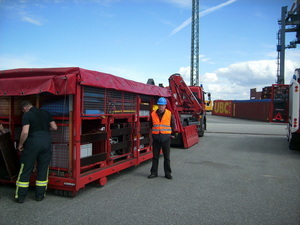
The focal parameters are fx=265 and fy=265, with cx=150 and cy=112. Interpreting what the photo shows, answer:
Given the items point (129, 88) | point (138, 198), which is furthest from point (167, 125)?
point (138, 198)

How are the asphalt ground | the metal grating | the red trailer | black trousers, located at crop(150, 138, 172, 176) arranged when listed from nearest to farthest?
1. the asphalt ground
2. the red trailer
3. the metal grating
4. black trousers, located at crop(150, 138, 172, 176)

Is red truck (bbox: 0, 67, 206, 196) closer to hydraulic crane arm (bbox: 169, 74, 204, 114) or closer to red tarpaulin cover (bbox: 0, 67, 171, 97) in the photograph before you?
red tarpaulin cover (bbox: 0, 67, 171, 97)

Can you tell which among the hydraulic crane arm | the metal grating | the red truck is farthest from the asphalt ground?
the hydraulic crane arm

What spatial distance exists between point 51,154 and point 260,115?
31.8 m

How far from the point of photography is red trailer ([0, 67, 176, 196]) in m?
4.86

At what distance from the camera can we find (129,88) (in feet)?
21.5

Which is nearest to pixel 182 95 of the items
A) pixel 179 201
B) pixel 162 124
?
pixel 162 124

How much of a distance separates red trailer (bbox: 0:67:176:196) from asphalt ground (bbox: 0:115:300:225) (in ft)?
1.27

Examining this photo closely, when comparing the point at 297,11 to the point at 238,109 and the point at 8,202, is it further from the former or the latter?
the point at 8,202

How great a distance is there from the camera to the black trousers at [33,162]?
469cm

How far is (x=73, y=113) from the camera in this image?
196 inches

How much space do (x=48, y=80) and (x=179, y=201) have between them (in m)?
3.23

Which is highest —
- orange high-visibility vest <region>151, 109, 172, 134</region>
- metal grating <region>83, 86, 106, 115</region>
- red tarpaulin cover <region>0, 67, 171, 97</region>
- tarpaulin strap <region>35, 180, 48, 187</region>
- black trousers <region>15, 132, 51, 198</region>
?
red tarpaulin cover <region>0, 67, 171, 97</region>

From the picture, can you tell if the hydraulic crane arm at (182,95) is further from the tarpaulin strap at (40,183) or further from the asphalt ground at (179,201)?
the tarpaulin strap at (40,183)
